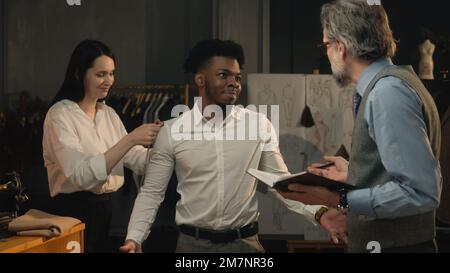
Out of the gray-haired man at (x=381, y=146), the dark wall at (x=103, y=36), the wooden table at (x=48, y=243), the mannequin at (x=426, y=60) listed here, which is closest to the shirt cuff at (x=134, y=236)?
the wooden table at (x=48, y=243)

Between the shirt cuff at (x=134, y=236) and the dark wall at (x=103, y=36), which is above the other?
the dark wall at (x=103, y=36)

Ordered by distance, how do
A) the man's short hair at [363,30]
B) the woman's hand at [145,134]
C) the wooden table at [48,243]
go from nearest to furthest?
the man's short hair at [363,30] < the wooden table at [48,243] < the woman's hand at [145,134]

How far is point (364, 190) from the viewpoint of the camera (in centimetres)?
177

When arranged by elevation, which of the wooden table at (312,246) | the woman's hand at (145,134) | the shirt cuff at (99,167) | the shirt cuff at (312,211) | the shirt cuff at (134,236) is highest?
the woman's hand at (145,134)

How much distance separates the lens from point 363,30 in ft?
6.44

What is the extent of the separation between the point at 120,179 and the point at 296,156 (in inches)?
40.4

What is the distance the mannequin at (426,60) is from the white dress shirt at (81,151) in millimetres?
1438

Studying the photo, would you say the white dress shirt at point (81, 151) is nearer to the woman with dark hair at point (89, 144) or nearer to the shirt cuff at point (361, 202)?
the woman with dark hair at point (89, 144)

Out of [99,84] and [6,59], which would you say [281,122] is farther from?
[6,59]

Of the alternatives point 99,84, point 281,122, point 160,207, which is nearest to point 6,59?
point 99,84

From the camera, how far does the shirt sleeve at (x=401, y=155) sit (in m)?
1.68

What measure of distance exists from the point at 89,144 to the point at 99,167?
106mm

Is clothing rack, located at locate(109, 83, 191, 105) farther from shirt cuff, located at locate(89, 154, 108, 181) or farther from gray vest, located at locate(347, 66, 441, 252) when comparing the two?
gray vest, located at locate(347, 66, 441, 252)

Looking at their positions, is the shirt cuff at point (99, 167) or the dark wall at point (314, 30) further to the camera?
the dark wall at point (314, 30)
